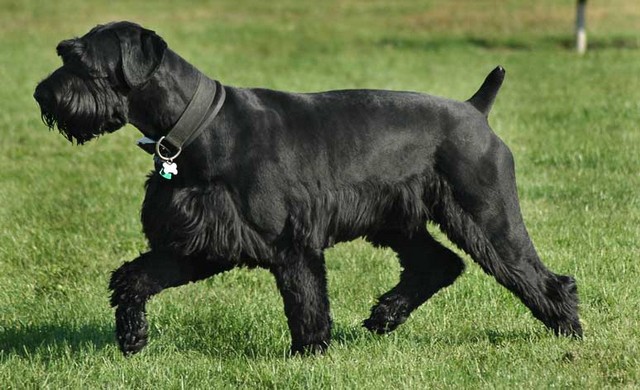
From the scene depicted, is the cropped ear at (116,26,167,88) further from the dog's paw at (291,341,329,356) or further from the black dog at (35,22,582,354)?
the dog's paw at (291,341,329,356)

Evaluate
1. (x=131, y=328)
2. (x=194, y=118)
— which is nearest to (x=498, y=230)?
(x=194, y=118)

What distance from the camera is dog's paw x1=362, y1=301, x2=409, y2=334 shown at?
22.1 ft

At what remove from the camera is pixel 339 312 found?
730 cm

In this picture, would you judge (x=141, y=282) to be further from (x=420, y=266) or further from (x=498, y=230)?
(x=498, y=230)

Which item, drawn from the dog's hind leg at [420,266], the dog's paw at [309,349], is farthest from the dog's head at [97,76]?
the dog's hind leg at [420,266]

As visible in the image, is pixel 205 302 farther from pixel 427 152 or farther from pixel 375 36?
pixel 375 36

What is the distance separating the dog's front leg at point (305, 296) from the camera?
Result: 6.02m

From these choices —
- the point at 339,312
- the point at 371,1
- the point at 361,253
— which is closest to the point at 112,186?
the point at 361,253

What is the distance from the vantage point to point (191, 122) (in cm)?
588

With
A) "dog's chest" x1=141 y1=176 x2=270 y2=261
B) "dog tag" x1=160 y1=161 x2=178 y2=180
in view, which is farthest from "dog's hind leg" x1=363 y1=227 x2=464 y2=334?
"dog tag" x1=160 y1=161 x2=178 y2=180

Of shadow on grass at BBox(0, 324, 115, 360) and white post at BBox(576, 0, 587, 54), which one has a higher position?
white post at BBox(576, 0, 587, 54)

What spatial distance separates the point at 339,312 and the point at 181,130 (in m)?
1.98

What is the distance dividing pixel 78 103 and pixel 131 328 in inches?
48.8

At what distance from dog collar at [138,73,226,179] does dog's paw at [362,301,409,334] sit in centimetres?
163
